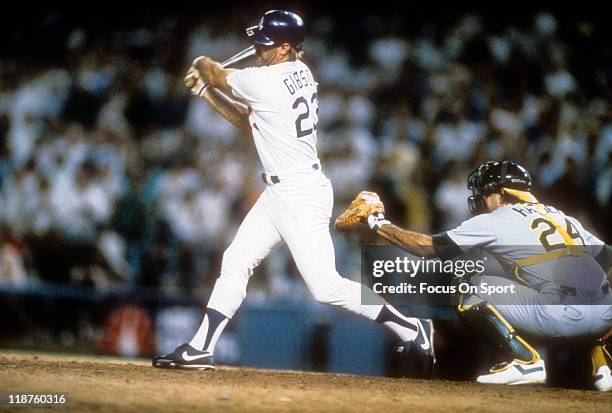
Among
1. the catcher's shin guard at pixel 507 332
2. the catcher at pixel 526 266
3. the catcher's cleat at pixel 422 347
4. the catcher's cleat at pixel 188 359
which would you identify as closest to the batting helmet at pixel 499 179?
the catcher at pixel 526 266

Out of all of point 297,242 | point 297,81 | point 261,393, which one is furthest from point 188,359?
point 297,81

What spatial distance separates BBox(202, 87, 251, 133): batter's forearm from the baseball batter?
21cm

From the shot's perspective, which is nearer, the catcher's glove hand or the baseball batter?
the baseball batter

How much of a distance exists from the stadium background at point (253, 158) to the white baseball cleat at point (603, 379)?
238 cm

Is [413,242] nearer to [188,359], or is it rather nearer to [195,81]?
[188,359]

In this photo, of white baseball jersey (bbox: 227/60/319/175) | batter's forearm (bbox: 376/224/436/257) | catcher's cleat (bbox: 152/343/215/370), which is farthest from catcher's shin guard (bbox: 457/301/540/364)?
catcher's cleat (bbox: 152/343/215/370)

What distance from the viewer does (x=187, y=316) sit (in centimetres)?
930

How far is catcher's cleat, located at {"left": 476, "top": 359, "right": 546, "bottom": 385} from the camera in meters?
5.48

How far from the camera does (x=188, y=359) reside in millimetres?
5465

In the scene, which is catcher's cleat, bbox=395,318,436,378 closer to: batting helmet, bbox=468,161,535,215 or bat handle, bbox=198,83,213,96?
batting helmet, bbox=468,161,535,215

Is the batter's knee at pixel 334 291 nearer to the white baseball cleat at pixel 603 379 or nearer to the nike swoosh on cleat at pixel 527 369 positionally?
the nike swoosh on cleat at pixel 527 369

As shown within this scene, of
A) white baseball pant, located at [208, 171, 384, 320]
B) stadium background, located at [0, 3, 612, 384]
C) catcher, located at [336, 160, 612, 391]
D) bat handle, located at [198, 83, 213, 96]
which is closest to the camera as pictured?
white baseball pant, located at [208, 171, 384, 320]

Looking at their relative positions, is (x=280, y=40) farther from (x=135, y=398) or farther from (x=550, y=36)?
(x=550, y=36)

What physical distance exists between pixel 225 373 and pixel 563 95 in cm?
524
